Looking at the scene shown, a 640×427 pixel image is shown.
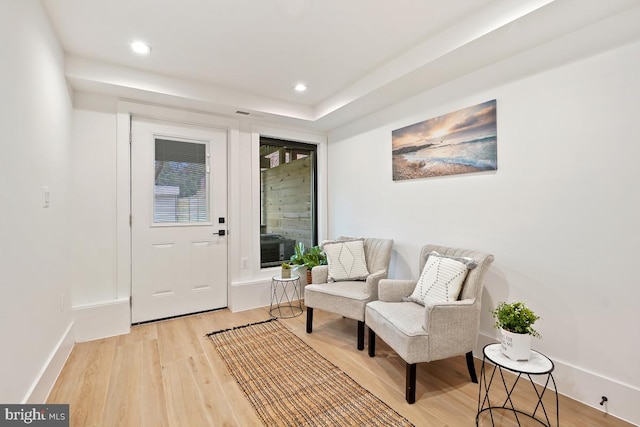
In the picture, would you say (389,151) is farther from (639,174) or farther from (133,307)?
(133,307)

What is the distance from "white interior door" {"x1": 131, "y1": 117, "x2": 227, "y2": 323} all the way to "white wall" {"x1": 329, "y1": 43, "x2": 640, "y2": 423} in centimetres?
247

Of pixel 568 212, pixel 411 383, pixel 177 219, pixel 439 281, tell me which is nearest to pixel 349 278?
pixel 439 281

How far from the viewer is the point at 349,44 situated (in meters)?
2.30

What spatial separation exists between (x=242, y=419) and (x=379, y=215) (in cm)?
232

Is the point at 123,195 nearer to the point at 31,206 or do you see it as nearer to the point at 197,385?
the point at 31,206

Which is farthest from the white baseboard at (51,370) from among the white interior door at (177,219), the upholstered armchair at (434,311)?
the upholstered armchair at (434,311)

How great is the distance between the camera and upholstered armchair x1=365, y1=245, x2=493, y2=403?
1.82 metres

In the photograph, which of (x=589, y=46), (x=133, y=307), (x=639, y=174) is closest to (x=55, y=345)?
(x=133, y=307)

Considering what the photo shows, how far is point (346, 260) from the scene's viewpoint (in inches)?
120

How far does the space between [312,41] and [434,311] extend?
2147 mm

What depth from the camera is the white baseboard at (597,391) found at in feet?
5.36

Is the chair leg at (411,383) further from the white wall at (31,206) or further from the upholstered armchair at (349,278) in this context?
the white wall at (31,206)

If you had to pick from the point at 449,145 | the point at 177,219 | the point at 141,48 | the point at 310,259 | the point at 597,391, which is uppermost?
the point at 141,48

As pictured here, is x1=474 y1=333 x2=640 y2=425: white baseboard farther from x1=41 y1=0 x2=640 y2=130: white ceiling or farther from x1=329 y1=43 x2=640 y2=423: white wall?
x1=41 y1=0 x2=640 y2=130: white ceiling
